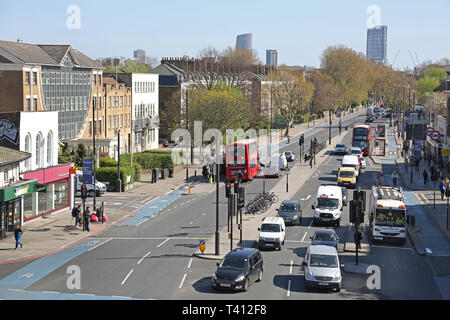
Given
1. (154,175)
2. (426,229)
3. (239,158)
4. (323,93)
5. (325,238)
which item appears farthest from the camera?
(323,93)

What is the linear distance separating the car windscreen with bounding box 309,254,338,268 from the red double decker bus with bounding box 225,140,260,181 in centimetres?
3016

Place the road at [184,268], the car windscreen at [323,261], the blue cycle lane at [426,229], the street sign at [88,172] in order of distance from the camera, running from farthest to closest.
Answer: the street sign at [88,172] → the blue cycle lane at [426,229] → the car windscreen at [323,261] → the road at [184,268]

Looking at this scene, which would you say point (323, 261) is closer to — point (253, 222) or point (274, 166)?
point (253, 222)

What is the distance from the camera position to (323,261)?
29.5m

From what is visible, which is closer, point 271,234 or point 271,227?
point 271,234

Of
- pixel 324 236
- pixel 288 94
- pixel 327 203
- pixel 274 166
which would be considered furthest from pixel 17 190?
pixel 288 94

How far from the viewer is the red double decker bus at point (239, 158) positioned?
61.2 metres

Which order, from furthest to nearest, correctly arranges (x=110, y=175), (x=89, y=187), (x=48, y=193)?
(x=110, y=175) → (x=89, y=187) → (x=48, y=193)

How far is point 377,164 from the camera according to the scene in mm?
82000

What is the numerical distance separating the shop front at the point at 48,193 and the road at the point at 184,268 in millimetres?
6548

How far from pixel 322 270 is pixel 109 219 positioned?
73.0ft

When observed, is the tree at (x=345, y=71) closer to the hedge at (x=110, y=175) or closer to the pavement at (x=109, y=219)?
the pavement at (x=109, y=219)

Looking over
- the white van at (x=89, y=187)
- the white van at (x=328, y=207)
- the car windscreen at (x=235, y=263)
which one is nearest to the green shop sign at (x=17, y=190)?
the white van at (x=89, y=187)

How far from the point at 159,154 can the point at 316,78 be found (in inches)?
3735
